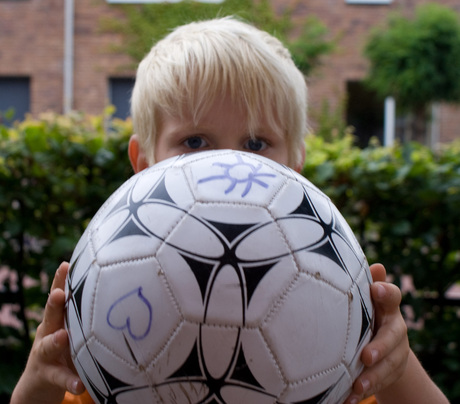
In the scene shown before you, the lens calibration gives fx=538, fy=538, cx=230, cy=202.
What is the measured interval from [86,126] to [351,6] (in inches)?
459

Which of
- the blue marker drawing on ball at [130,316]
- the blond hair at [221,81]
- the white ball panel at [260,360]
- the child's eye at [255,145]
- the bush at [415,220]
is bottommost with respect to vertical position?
the bush at [415,220]

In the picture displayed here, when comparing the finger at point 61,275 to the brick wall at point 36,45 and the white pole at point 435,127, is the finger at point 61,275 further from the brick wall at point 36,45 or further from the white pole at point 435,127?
the white pole at point 435,127

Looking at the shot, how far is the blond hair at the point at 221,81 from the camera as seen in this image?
66.7 inches

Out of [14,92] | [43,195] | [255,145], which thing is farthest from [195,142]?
[14,92]

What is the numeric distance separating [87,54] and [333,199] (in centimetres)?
1158

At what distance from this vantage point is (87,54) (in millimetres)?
13195

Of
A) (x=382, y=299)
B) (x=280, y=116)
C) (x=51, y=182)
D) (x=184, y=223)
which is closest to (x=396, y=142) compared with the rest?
(x=280, y=116)

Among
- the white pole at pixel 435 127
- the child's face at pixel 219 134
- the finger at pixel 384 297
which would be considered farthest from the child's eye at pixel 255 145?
the white pole at pixel 435 127

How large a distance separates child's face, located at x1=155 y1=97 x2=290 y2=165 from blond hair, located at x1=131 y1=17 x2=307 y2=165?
0.07 ft

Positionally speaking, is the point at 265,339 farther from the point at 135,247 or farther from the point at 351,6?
the point at 351,6

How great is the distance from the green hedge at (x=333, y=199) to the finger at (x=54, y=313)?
1420 mm

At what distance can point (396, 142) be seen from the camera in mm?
3273

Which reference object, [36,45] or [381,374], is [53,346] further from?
[36,45]

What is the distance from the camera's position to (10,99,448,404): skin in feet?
3.99
